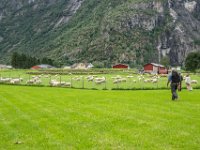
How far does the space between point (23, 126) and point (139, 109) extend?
8.66m

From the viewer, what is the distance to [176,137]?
17406 millimetres

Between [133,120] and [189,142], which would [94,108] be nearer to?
[133,120]

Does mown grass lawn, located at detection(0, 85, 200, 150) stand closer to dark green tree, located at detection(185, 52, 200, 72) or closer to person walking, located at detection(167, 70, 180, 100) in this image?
person walking, located at detection(167, 70, 180, 100)

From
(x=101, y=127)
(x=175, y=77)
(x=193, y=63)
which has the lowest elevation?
(x=101, y=127)

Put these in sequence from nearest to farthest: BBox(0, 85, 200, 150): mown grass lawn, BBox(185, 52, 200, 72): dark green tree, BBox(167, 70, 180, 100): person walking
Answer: BBox(0, 85, 200, 150): mown grass lawn < BBox(167, 70, 180, 100): person walking < BBox(185, 52, 200, 72): dark green tree

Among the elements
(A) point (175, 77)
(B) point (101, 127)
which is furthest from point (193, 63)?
(B) point (101, 127)

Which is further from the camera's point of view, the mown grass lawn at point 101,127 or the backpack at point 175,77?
the backpack at point 175,77

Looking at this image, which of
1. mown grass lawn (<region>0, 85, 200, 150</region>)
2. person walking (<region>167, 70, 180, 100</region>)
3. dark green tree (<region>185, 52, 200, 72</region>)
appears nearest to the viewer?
mown grass lawn (<region>0, 85, 200, 150</region>)

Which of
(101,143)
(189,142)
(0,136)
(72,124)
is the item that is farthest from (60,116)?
(189,142)

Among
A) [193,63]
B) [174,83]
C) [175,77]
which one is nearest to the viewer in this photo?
[174,83]

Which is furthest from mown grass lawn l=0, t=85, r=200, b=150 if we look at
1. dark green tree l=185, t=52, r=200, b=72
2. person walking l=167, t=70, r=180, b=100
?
dark green tree l=185, t=52, r=200, b=72

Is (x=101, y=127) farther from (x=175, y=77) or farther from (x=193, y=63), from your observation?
(x=193, y=63)

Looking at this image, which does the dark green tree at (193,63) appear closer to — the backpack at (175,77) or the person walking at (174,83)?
the backpack at (175,77)

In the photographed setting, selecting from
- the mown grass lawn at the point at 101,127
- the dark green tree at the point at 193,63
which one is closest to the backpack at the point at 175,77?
the mown grass lawn at the point at 101,127
